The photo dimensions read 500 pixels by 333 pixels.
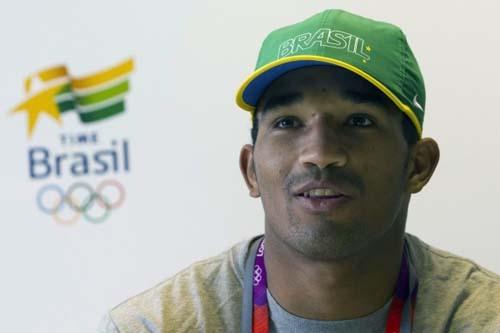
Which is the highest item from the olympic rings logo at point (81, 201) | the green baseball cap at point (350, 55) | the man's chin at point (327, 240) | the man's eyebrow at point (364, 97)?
the green baseball cap at point (350, 55)

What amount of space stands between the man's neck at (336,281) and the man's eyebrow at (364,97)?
0.66 ft

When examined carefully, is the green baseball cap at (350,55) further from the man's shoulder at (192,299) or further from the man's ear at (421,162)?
the man's shoulder at (192,299)

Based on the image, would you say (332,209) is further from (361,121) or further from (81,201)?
(81,201)

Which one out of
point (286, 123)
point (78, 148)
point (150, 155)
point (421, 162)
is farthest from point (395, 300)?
point (78, 148)

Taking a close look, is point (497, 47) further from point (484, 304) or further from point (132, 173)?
point (132, 173)

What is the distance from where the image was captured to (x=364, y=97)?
106 cm

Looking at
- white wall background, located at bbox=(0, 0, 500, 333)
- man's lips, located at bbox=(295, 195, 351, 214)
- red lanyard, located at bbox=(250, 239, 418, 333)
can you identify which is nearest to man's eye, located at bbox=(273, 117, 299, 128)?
man's lips, located at bbox=(295, 195, 351, 214)

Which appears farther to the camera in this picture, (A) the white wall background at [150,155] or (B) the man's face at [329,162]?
(A) the white wall background at [150,155]

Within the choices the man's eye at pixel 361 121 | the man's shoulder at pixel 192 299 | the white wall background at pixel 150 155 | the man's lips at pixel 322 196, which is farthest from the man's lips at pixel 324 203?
the white wall background at pixel 150 155

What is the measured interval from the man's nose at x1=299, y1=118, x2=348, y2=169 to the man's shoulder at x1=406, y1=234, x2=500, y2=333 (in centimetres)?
28

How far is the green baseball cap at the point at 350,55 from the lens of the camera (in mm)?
1039

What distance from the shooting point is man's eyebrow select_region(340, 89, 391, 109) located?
106 centimetres

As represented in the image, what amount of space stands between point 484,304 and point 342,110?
362 mm

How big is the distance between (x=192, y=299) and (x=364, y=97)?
1.31ft
